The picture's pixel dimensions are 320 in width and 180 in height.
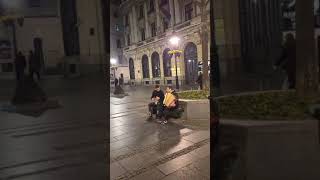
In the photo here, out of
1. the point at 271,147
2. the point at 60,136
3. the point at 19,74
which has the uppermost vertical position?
the point at 19,74

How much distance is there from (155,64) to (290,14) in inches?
15.2

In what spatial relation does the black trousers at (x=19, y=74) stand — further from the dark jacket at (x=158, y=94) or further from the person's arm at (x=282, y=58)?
the person's arm at (x=282, y=58)

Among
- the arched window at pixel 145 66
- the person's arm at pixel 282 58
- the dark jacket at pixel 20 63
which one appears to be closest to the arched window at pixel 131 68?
the arched window at pixel 145 66

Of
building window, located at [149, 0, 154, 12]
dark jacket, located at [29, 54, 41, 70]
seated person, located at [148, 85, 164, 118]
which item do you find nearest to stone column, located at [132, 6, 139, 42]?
building window, located at [149, 0, 154, 12]

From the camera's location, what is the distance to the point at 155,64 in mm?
782

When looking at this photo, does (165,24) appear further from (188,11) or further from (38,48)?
(38,48)

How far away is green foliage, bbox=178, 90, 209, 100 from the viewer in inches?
29.5

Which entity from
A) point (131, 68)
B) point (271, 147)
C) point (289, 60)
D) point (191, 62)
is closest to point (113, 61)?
point (131, 68)

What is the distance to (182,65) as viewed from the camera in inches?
29.8

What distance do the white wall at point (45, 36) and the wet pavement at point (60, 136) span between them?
6 cm

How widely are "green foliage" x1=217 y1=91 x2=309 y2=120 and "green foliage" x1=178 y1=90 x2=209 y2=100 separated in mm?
102

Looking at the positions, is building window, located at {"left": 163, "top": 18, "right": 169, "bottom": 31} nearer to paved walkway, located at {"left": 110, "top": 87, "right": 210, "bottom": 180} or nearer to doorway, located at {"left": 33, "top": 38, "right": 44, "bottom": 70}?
paved walkway, located at {"left": 110, "top": 87, "right": 210, "bottom": 180}

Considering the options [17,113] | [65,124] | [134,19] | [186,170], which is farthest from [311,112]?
[17,113]

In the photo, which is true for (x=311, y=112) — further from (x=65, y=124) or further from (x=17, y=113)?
(x=17, y=113)
